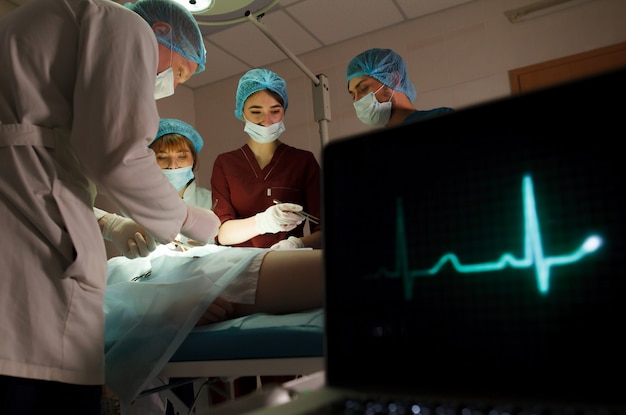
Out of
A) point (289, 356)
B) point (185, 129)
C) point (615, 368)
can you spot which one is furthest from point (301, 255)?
point (185, 129)

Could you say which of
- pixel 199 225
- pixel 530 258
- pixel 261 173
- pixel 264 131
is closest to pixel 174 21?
pixel 199 225

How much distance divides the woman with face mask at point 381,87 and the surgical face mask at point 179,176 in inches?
34.2

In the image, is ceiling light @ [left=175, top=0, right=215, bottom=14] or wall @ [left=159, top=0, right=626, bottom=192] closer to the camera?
ceiling light @ [left=175, top=0, right=215, bottom=14]

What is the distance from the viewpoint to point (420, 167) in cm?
46

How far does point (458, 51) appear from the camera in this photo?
3.24 meters

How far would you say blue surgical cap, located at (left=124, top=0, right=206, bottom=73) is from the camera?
1.42 meters

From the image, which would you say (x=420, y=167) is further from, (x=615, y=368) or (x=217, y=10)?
(x=217, y=10)

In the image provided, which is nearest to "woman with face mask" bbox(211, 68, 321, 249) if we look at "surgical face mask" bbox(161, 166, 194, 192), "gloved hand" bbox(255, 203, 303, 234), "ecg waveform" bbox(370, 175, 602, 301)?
"gloved hand" bbox(255, 203, 303, 234)

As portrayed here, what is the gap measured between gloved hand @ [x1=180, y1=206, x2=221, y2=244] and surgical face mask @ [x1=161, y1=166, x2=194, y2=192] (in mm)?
807

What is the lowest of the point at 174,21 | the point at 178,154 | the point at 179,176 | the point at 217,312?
the point at 217,312

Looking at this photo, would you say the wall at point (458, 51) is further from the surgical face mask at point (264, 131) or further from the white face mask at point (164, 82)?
the white face mask at point (164, 82)

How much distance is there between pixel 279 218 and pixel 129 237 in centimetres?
79

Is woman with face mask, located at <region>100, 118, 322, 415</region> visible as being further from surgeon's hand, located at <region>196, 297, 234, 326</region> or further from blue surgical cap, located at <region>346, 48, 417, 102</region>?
blue surgical cap, located at <region>346, 48, 417, 102</region>

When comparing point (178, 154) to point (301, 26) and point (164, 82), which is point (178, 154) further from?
point (301, 26)
